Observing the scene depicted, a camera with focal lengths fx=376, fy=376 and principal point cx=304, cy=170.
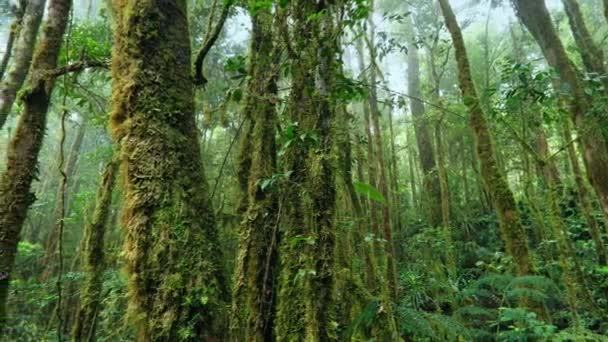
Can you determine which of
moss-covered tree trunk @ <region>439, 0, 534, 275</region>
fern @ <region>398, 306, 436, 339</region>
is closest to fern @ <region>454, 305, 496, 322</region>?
moss-covered tree trunk @ <region>439, 0, 534, 275</region>

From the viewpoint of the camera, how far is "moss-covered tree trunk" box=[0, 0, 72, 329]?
8.68 ft

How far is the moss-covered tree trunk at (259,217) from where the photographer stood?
2.13 meters

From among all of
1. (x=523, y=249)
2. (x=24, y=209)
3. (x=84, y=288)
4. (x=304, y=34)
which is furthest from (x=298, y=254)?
(x=523, y=249)

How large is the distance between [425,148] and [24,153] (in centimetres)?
1060

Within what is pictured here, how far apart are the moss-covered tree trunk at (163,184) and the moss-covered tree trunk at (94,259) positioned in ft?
2.95

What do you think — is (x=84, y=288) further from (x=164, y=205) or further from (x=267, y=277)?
(x=164, y=205)

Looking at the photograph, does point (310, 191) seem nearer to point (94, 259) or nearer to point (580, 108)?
point (94, 259)

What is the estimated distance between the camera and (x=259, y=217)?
92.8 inches

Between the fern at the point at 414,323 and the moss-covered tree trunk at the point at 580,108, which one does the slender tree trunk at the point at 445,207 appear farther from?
the fern at the point at 414,323

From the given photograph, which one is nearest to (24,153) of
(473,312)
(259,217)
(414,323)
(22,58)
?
(22,58)

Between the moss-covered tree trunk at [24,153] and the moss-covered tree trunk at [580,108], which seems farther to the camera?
the moss-covered tree trunk at [580,108]

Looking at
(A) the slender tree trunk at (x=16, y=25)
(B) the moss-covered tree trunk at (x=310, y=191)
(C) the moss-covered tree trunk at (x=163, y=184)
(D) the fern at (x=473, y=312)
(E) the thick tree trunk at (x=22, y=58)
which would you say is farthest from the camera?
(A) the slender tree trunk at (x=16, y=25)

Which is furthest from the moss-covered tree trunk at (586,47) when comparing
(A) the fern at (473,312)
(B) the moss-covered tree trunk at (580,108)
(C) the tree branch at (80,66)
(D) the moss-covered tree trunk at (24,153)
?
(D) the moss-covered tree trunk at (24,153)

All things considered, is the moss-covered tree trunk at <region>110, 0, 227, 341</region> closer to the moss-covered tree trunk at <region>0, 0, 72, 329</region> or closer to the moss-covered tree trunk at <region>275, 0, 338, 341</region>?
the moss-covered tree trunk at <region>275, 0, 338, 341</region>
